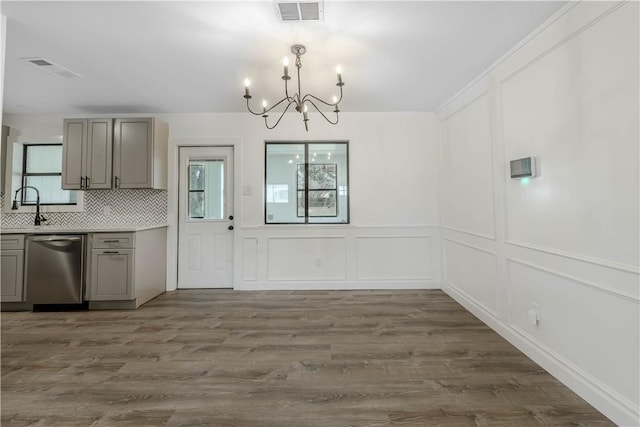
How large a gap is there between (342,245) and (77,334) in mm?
3013

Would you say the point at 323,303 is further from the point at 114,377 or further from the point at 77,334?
the point at 77,334

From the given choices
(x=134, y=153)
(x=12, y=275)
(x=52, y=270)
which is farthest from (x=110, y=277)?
(x=134, y=153)

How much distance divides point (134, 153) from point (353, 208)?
2.96m

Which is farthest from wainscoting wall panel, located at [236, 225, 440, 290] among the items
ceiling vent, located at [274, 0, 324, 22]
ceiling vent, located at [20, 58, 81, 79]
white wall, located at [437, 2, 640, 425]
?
ceiling vent, located at [274, 0, 324, 22]

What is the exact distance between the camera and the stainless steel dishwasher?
3348 millimetres

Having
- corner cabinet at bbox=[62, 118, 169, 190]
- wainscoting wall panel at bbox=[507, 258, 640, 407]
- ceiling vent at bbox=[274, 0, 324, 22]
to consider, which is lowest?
wainscoting wall panel at bbox=[507, 258, 640, 407]

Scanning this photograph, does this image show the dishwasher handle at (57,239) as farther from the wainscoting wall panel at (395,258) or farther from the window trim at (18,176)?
the wainscoting wall panel at (395,258)

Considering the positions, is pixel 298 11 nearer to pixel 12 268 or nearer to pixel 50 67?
pixel 50 67

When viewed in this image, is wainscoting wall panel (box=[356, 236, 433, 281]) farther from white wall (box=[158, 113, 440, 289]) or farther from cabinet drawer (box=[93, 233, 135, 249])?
cabinet drawer (box=[93, 233, 135, 249])

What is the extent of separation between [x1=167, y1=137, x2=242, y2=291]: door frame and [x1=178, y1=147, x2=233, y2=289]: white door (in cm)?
7

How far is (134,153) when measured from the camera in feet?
12.4

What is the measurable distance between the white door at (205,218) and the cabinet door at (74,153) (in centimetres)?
113

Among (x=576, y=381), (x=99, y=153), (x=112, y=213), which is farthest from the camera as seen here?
(x=112, y=213)

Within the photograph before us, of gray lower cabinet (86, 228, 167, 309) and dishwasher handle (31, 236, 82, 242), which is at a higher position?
dishwasher handle (31, 236, 82, 242)
